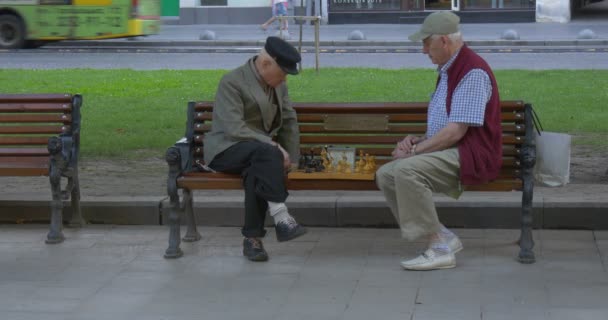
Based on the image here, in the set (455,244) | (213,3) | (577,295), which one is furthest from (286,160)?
(213,3)

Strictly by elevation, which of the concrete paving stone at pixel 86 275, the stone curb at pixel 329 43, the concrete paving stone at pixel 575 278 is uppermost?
the stone curb at pixel 329 43

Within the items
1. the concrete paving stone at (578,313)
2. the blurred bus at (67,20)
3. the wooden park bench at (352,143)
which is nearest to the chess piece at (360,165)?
the wooden park bench at (352,143)

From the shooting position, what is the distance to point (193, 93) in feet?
44.6

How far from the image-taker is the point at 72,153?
715 centimetres

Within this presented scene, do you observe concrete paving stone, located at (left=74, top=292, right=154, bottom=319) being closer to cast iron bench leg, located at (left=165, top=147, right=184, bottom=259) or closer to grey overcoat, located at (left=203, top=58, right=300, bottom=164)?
cast iron bench leg, located at (left=165, top=147, right=184, bottom=259)

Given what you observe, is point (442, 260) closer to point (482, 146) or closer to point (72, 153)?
point (482, 146)

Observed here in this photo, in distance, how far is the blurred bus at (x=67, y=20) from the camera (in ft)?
77.7

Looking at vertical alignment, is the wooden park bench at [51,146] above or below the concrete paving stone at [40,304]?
above

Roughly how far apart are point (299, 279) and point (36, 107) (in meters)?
2.45

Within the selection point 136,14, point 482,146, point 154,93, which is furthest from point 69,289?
point 136,14

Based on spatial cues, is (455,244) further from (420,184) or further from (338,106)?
(338,106)

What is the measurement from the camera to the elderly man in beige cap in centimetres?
610

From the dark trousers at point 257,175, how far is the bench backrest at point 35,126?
1302 millimetres

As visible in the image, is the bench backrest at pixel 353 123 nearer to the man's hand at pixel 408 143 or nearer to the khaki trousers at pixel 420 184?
the man's hand at pixel 408 143
